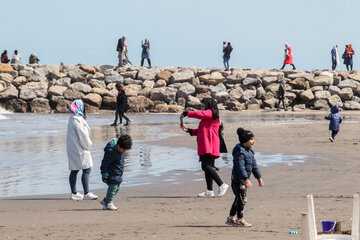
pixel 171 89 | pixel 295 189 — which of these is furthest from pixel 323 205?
pixel 171 89

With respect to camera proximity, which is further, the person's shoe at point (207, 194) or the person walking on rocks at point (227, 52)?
the person walking on rocks at point (227, 52)

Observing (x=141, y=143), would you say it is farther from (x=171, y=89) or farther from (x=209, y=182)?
(x=171, y=89)

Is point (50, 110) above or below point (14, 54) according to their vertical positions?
below

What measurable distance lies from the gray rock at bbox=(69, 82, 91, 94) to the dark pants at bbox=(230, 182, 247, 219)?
3479 centimetres

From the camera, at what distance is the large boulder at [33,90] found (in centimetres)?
4212

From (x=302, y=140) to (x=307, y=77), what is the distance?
2548 cm

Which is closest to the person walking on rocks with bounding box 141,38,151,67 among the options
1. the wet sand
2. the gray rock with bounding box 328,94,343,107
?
the gray rock with bounding box 328,94,343,107

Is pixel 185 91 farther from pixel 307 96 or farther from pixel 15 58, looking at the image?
pixel 15 58

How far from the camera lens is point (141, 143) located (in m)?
19.6

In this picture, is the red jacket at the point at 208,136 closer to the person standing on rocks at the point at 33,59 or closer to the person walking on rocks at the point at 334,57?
the person walking on rocks at the point at 334,57

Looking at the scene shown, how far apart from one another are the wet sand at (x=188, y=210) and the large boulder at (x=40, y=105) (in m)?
30.0

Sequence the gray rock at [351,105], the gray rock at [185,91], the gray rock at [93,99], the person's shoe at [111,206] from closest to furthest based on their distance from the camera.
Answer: the person's shoe at [111,206]
the gray rock at [351,105]
the gray rock at [93,99]
the gray rock at [185,91]

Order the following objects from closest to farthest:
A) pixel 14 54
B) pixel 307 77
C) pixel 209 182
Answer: pixel 209 182 < pixel 307 77 < pixel 14 54

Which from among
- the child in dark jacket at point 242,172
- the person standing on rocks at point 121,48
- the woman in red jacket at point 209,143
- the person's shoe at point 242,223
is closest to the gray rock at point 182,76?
the person standing on rocks at point 121,48
